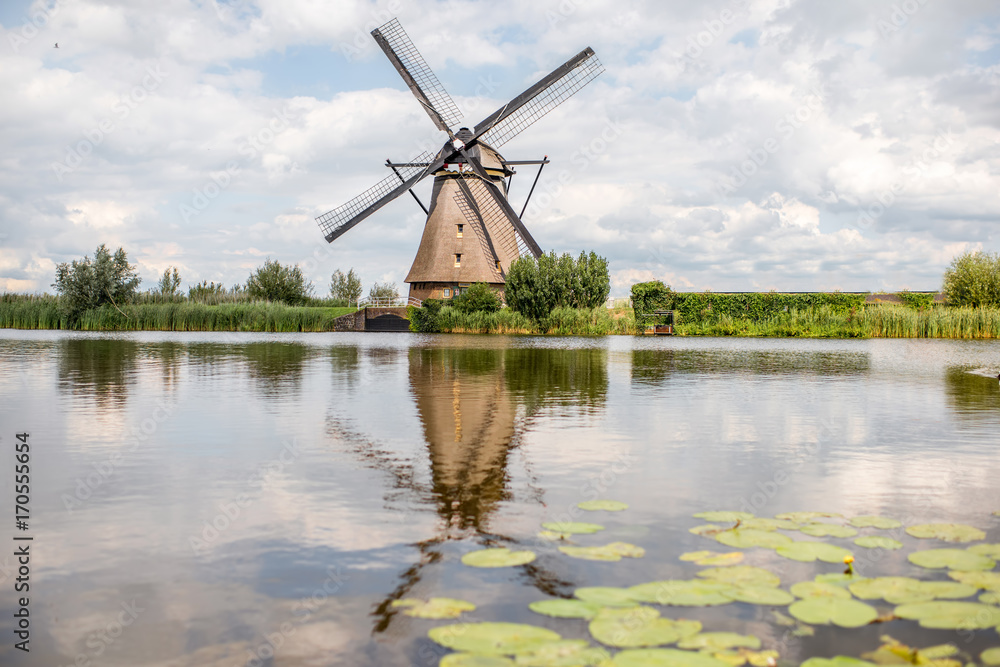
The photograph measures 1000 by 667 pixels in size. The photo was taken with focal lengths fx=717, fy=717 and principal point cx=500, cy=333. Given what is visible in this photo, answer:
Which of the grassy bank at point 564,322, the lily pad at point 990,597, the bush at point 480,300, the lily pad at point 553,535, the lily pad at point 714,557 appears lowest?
the lily pad at point 990,597

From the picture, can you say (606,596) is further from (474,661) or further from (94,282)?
(94,282)

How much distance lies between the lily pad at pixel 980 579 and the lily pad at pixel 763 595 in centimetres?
92

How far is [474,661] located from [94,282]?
43842 mm

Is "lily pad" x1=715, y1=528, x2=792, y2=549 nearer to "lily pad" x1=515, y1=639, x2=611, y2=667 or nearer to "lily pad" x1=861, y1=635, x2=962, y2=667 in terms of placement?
"lily pad" x1=861, y1=635, x2=962, y2=667

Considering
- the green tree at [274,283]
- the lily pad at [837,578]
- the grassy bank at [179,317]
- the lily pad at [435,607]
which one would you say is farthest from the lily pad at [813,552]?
the green tree at [274,283]

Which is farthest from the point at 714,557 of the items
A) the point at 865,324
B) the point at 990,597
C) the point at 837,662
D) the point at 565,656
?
the point at 865,324

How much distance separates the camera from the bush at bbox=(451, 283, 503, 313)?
113 ft

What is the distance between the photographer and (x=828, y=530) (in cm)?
420

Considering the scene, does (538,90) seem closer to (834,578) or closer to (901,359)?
(901,359)

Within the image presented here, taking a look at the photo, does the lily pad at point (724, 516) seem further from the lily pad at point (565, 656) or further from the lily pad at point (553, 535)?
the lily pad at point (565, 656)

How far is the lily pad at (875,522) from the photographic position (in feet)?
14.1

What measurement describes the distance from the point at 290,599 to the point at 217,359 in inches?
615

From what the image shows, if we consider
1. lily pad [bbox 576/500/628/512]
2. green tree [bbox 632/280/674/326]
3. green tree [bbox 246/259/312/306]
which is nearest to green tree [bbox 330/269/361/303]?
green tree [bbox 246/259/312/306]

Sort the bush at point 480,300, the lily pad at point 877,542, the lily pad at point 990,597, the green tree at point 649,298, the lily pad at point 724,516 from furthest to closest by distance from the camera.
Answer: the bush at point 480,300, the green tree at point 649,298, the lily pad at point 724,516, the lily pad at point 877,542, the lily pad at point 990,597
